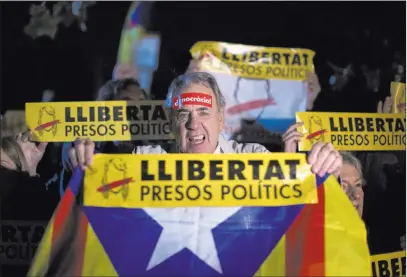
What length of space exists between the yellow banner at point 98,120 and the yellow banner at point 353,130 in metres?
0.95

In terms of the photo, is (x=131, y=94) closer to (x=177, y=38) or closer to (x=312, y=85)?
(x=312, y=85)

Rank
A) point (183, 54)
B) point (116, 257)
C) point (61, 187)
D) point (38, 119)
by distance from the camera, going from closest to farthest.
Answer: point (116, 257), point (38, 119), point (61, 187), point (183, 54)

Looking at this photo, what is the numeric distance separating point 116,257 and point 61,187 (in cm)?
167

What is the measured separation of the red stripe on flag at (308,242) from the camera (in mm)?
2473

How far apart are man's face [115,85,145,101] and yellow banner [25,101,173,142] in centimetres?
39

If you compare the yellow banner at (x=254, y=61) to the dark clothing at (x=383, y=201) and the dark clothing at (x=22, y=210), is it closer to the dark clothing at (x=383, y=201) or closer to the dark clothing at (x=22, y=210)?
the dark clothing at (x=383, y=201)

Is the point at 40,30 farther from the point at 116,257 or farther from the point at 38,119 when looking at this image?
the point at 116,257

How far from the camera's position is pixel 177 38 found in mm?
6270

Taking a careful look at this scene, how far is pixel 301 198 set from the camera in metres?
2.62

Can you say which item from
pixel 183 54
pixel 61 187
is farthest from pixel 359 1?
pixel 61 187

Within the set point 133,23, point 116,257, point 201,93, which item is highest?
point 133,23

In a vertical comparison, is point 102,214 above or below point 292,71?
below

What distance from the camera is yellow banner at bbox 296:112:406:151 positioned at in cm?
377

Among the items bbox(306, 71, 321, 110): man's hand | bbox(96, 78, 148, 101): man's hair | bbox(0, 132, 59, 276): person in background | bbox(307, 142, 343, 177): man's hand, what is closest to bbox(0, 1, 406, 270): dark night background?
bbox(306, 71, 321, 110): man's hand
